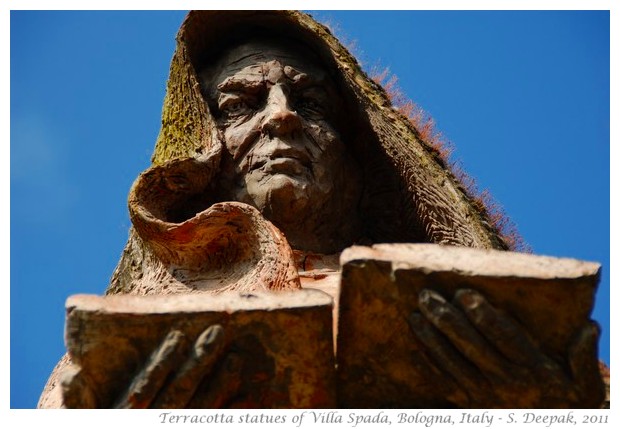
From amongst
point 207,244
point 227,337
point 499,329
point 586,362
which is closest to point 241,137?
point 207,244

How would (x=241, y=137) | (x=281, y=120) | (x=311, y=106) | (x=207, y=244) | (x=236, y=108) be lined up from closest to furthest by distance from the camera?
(x=207, y=244) → (x=281, y=120) → (x=241, y=137) → (x=236, y=108) → (x=311, y=106)

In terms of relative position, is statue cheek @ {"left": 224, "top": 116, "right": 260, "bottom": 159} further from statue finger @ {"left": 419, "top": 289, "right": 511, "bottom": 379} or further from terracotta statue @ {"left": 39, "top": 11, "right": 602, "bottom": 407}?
statue finger @ {"left": 419, "top": 289, "right": 511, "bottom": 379}

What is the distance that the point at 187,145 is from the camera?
542 centimetres

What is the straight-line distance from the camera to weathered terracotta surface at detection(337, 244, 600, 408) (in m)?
3.29

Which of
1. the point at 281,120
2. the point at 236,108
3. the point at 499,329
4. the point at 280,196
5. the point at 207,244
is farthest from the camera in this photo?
the point at 236,108

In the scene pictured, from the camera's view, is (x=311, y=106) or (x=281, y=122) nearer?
(x=281, y=122)

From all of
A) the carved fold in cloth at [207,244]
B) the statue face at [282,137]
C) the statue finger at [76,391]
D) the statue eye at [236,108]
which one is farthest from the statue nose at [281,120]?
the statue finger at [76,391]

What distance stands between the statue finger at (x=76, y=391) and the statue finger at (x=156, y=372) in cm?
12

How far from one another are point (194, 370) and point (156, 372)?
0.40 feet

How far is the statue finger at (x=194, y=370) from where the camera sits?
331 centimetres

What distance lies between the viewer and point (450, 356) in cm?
Result: 338

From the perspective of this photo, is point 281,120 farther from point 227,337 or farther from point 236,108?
point 227,337

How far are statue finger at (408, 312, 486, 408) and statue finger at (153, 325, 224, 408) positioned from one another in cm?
65
